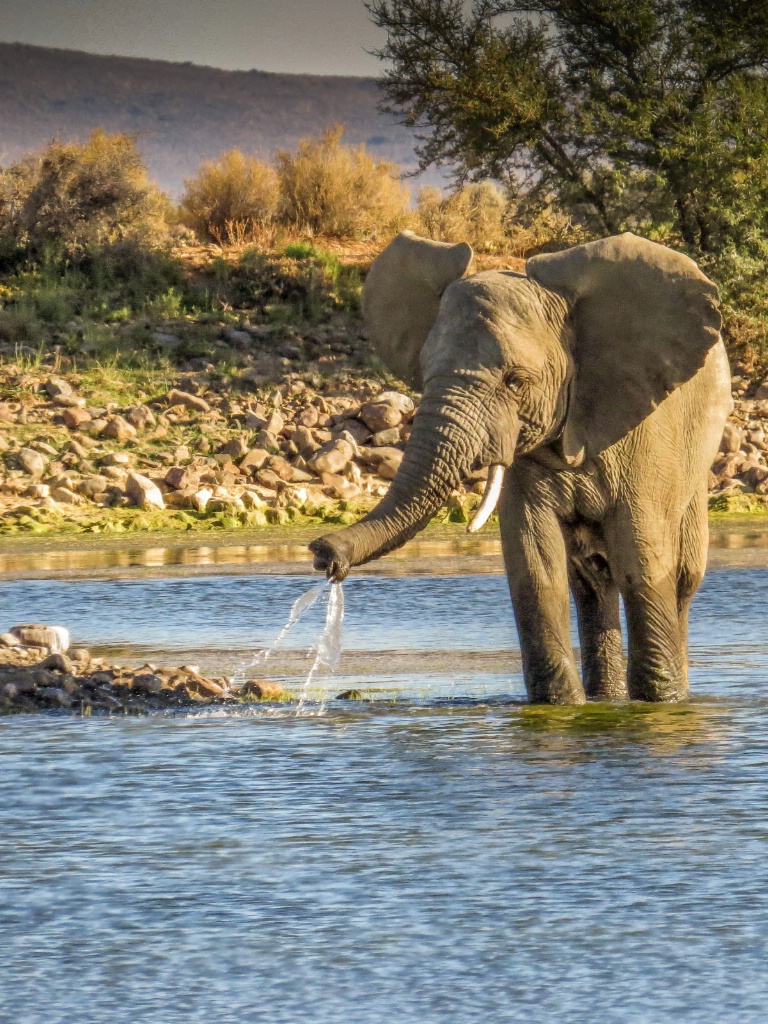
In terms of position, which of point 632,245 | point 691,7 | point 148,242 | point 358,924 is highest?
point 691,7

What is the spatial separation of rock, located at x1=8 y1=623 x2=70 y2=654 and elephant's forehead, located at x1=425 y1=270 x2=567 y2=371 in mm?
3052

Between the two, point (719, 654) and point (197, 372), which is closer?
point (719, 654)

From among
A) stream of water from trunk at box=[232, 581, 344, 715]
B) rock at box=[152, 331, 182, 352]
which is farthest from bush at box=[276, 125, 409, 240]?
stream of water from trunk at box=[232, 581, 344, 715]

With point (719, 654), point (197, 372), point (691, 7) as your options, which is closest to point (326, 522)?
point (197, 372)

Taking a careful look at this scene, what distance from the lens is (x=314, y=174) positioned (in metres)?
30.6

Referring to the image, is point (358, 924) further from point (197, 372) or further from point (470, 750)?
point (197, 372)

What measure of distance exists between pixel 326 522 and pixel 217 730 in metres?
11.0

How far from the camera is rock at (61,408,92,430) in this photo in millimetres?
21219

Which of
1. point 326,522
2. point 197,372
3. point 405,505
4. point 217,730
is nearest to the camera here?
point 405,505

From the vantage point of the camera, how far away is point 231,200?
30219mm

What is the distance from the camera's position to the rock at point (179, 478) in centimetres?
1975

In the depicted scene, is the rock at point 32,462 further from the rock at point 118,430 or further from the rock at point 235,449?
the rock at point 235,449

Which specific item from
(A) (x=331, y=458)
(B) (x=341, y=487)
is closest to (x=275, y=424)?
(A) (x=331, y=458)


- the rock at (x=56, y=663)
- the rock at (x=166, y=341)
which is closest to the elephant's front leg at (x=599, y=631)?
the rock at (x=56, y=663)
